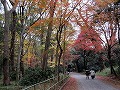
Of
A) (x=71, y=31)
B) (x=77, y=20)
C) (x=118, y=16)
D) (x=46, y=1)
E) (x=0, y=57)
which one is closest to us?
(x=46, y=1)

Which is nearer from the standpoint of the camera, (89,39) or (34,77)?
(34,77)

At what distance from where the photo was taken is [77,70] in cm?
6944

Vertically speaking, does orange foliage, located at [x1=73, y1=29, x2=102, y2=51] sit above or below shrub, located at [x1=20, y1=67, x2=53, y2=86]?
above

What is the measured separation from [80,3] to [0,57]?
42.8 ft

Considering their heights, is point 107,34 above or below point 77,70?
above

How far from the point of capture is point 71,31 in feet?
102

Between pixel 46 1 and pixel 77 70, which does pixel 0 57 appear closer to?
pixel 46 1

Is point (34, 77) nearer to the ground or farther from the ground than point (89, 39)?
nearer to the ground

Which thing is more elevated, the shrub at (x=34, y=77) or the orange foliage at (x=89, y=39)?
the orange foliage at (x=89, y=39)

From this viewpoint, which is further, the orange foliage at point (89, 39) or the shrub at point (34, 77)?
the orange foliage at point (89, 39)

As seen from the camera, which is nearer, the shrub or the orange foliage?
the shrub

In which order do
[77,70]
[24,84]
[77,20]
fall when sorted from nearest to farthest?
1. [24,84]
2. [77,20]
3. [77,70]

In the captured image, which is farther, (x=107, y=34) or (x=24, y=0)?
(x=107, y=34)

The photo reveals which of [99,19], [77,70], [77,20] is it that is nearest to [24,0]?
[77,20]
